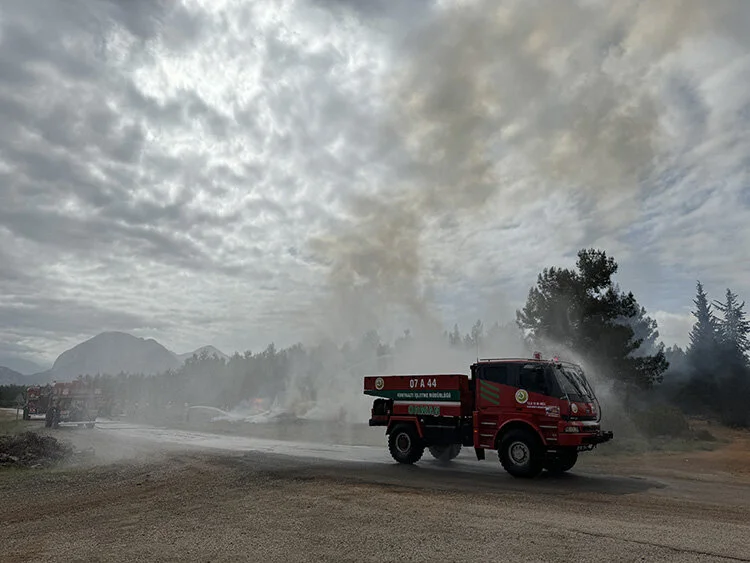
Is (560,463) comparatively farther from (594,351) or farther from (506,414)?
(594,351)

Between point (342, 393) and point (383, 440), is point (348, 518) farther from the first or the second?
point (342, 393)

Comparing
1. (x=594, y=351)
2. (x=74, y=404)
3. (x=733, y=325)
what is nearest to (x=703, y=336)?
(x=733, y=325)

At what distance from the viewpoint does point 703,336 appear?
58.7 meters

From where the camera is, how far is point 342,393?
5231cm

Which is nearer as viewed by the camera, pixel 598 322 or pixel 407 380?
pixel 407 380

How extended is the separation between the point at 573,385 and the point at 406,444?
4959mm

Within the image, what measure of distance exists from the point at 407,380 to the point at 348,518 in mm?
7119

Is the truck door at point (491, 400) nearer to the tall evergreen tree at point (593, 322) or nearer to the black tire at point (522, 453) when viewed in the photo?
the black tire at point (522, 453)

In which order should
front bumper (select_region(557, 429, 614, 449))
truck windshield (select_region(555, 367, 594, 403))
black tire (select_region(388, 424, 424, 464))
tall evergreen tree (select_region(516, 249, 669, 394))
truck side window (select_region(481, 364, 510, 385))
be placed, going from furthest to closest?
tall evergreen tree (select_region(516, 249, 669, 394))
black tire (select_region(388, 424, 424, 464))
truck side window (select_region(481, 364, 510, 385))
truck windshield (select_region(555, 367, 594, 403))
front bumper (select_region(557, 429, 614, 449))

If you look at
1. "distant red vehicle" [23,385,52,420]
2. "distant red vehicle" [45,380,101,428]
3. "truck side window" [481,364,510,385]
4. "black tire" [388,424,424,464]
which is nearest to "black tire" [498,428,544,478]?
"truck side window" [481,364,510,385]

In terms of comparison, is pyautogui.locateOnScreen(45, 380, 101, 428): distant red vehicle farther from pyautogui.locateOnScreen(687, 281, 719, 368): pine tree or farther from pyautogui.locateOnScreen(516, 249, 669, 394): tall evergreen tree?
pyautogui.locateOnScreen(687, 281, 719, 368): pine tree

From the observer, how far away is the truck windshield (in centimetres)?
1205

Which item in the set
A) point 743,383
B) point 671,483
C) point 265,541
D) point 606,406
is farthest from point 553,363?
point 743,383

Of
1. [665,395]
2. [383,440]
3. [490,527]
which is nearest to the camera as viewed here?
[490,527]
